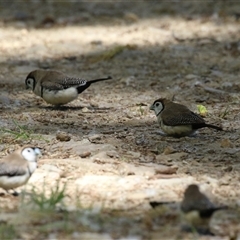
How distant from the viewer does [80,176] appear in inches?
243

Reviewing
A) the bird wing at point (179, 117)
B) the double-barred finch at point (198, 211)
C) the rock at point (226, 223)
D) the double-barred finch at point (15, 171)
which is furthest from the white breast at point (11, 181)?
the bird wing at point (179, 117)

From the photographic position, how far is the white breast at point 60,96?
8.89m

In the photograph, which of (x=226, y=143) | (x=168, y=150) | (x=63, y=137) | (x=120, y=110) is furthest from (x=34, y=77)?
(x=226, y=143)

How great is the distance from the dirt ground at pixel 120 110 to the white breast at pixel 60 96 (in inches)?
6.2

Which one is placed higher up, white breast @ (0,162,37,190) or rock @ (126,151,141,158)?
white breast @ (0,162,37,190)

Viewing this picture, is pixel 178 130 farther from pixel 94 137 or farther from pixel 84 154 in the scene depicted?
pixel 84 154

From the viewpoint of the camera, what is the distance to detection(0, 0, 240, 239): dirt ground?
5289 mm

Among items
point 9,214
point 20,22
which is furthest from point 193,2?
point 9,214

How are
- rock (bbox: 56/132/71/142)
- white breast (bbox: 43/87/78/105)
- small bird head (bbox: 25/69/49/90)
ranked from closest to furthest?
rock (bbox: 56/132/71/142) → white breast (bbox: 43/87/78/105) → small bird head (bbox: 25/69/49/90)

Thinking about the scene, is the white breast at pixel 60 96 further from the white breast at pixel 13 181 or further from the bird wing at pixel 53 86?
the white breast at pixel 13 181

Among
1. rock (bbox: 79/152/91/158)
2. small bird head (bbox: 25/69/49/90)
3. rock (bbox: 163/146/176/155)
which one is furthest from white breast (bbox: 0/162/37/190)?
small bird head (bbox: 25/69/49/90)

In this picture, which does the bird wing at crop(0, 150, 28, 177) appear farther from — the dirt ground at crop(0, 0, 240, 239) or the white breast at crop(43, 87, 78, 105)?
the white breast at crop(43, 87, 78, 105)

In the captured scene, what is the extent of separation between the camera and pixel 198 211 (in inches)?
190

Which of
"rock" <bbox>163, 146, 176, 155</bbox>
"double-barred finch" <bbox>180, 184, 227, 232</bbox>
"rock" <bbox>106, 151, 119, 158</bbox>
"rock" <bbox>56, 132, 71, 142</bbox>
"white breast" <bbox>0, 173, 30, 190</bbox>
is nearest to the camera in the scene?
"double-barred finch" <bbox>180, 184, 227, 232</bbox>
